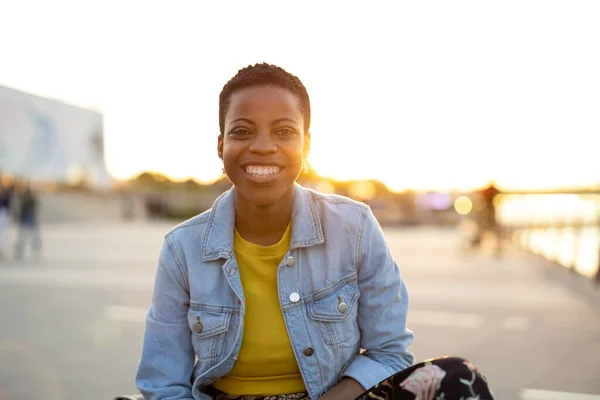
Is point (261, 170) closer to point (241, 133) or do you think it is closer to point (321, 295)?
point (241, 133)

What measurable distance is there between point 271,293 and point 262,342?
17 cm

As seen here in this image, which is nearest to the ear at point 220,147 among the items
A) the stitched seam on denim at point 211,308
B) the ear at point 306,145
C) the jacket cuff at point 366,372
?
the ear at point 306,145

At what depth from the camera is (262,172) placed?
6.42 ft

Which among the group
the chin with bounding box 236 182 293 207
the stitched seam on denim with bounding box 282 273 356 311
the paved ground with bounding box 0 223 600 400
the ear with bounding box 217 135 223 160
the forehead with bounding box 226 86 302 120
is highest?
the forehead with bounding box 226 86 302 120

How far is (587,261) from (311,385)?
1054cm

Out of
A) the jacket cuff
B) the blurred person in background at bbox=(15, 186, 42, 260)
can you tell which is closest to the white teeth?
the jacket cuff

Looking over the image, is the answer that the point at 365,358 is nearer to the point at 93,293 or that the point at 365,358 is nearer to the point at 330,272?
the point at 330,272

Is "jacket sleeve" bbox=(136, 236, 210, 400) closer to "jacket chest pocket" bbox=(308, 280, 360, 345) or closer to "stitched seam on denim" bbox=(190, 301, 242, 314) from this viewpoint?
"stitched seam on denim" bbox=(190, 301, 242, 314)

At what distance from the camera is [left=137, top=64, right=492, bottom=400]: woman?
1964 mm

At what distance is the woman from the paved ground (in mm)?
2178

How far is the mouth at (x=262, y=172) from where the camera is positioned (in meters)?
1.95

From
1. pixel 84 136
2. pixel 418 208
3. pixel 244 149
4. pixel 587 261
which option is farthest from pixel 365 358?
pixel 84 136

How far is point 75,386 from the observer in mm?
4023

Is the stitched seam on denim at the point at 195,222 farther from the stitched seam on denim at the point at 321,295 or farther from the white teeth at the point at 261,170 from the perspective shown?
the stitched seam on denim at the point at 321,295
